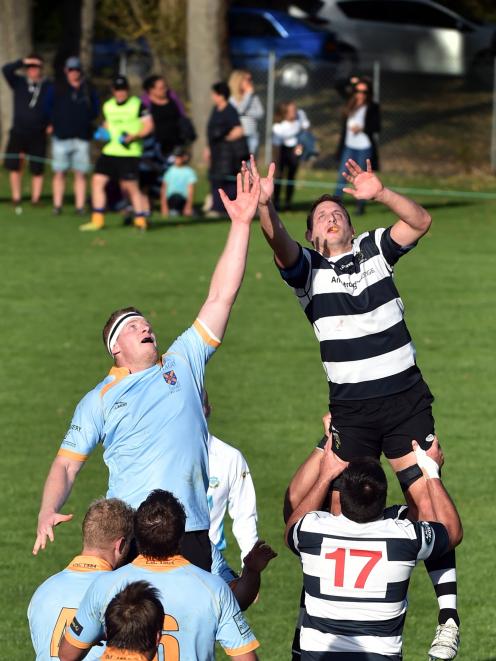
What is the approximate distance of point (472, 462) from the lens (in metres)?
12.8

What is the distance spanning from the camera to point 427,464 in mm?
7184

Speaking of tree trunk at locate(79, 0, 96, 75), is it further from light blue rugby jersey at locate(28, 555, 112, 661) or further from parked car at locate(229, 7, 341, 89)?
light blue rugby jersey at locate(28, 555, 112, 661)

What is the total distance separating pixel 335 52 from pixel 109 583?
3184cm

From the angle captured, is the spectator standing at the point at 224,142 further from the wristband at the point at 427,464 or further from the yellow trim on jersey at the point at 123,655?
the yellow trim on jersey at the point at 123,655

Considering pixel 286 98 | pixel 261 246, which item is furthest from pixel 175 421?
pixel 286 98

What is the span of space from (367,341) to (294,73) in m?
28.7

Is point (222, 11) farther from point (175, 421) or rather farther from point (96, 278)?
point (175, 421)

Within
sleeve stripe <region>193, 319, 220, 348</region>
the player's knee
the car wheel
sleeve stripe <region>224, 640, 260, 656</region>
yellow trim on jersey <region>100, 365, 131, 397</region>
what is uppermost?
the car wheel

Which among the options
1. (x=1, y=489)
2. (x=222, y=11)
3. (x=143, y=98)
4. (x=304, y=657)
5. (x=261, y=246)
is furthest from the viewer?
(x=222, y=11)

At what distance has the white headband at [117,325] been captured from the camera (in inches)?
276

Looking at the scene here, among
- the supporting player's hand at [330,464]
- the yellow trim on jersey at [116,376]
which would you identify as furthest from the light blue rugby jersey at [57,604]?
the supporting player's hand at [330,464]

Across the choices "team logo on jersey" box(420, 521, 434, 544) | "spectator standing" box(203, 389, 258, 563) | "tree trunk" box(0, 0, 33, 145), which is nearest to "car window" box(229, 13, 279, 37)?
"tree trunk" box(0, 0, 33, 145)

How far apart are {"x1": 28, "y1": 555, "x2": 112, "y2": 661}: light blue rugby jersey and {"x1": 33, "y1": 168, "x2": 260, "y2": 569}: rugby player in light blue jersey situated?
1.82 feet

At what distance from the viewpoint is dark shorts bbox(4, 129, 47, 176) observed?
78.5 ft
